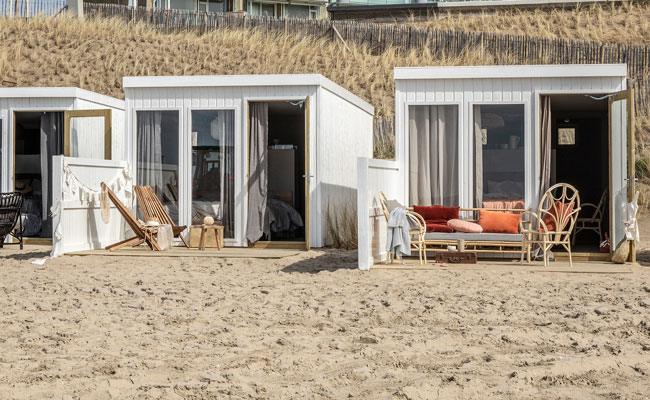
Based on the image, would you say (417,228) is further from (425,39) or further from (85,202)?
(425,39)

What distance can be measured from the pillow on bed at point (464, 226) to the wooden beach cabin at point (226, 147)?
7.39 ft

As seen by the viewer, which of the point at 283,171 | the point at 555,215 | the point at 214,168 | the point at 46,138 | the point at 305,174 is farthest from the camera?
the point at 283,171

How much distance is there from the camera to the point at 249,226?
10406mm

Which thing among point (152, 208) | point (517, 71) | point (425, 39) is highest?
point (425, 39)

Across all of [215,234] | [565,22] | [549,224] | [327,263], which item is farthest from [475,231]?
[565,22]

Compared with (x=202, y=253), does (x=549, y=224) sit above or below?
above

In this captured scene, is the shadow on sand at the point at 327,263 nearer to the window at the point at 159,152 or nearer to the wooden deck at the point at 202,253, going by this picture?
the wooden deck at the point at 202,253

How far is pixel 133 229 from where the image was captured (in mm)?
10008

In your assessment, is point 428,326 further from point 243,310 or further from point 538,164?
point 538,164

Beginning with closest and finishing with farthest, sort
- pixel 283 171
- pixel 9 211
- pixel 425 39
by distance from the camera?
pixel 9 211 → pixel 283 171 → pixel 425 39

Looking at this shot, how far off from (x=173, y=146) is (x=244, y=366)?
22.3 ft

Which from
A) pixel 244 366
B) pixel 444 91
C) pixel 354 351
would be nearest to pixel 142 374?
pixel 244 366

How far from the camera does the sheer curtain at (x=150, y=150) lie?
10695mm

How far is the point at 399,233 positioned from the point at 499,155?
6.12 ft
